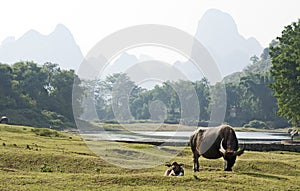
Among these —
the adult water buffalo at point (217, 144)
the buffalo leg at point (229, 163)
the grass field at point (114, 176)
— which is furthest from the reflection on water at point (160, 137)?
the buffalo leg at point (229, 163)

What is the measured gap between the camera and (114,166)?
24281 millimetres

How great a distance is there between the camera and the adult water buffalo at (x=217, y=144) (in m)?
21.4

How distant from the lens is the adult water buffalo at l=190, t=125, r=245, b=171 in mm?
21422

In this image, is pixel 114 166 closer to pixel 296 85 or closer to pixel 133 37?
pixel 133 37

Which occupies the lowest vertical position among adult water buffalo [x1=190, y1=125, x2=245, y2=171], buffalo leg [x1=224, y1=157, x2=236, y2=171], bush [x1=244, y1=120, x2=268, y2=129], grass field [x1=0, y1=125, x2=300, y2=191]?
grass field [x1=0, y1=125, x2=300, y2=191]

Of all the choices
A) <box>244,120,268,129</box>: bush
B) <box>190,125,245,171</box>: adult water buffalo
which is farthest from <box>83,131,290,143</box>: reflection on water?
<box>244,120,268,129</box>: bush

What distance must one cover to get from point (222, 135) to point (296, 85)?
34.2 metres

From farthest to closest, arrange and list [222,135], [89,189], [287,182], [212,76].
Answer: [212,76], [222,135], [287,182], [89,189]

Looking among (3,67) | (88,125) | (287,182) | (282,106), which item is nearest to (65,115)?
(88,125)

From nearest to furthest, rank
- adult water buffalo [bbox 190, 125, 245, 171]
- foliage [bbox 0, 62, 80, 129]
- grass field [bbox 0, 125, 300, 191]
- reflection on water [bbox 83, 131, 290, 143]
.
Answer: grass field [bbox 0, 125, 300, 191] → adult water buffalo [bbox 190, 125, 245, 171] → reflection on water [bbox 83, 131, 290, 143] → foliage [bbox 0, 62, 80, 129]

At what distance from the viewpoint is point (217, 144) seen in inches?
886

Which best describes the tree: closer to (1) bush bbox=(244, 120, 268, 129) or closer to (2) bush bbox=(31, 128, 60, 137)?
(2) bush bbox=(31, 128, 60, 137)

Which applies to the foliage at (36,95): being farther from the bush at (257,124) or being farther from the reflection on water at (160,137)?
the bush at (257,124)

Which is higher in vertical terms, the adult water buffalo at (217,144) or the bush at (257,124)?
the bush at (257,124)
